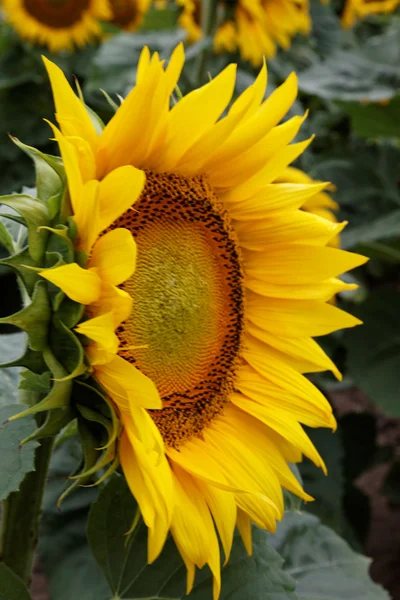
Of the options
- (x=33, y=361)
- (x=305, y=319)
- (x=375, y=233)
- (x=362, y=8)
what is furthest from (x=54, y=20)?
(x=33, y=361)

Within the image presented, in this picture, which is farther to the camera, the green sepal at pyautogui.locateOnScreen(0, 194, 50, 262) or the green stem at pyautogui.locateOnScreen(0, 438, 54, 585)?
the green stem at pyautogui.locateOnScreen(0, 438, 54, 585)

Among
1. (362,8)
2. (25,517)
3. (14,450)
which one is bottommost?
(25,517)

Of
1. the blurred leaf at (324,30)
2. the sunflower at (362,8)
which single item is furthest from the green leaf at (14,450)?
the sunflower at (362,8)

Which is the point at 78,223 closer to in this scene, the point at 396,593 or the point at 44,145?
the point at 396,593

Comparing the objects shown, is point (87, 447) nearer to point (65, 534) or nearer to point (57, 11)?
point (65, 534)

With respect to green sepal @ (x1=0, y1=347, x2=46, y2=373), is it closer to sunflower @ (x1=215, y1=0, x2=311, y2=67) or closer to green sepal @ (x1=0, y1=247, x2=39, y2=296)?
green sepal @ (x1=0, y1=247, x2=39, y2=296)

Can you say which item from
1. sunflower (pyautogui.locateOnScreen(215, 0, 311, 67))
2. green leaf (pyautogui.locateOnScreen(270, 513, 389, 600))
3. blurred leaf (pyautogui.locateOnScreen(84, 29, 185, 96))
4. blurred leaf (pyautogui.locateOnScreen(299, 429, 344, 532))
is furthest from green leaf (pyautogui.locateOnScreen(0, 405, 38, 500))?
sunflower (pyautogui.locateOnScreen(215, 0, 311, 67))
